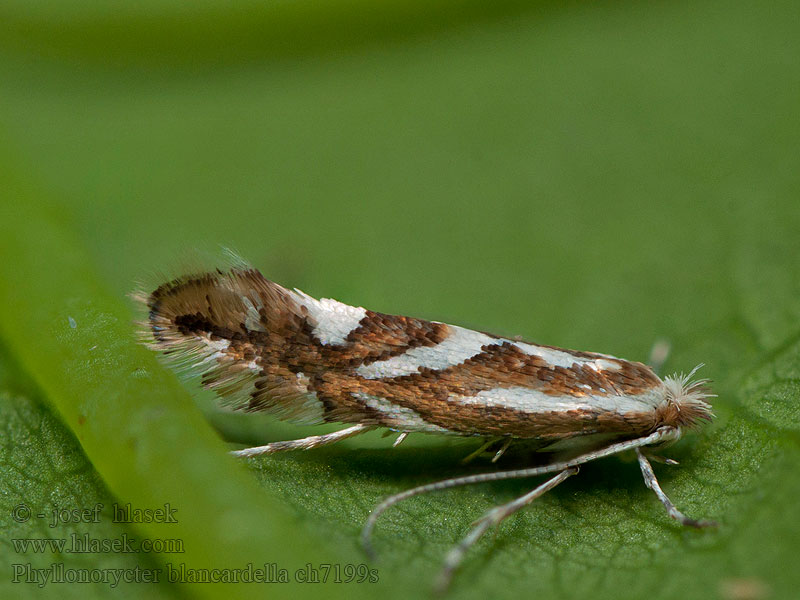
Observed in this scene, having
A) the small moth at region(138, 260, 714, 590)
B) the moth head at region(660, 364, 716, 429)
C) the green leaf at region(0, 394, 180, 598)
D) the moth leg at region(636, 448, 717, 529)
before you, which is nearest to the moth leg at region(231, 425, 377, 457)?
Result: the small moth at region(138, 260, 714, 590)

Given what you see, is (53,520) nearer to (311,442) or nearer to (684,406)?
(311,442)

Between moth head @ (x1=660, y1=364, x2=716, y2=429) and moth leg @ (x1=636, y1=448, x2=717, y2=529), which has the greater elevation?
moth head @ (x1=660, y1=364, x2=716, y2=429)

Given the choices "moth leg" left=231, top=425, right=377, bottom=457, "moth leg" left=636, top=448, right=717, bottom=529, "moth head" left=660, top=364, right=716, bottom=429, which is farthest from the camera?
"moth head" left=660, top=364, right=716, bottom=429

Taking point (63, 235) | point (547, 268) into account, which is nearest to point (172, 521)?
point (63, 235)

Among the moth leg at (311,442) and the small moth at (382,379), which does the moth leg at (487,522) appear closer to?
the small moth at (382,379)

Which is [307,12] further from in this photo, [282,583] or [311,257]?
[282,583]

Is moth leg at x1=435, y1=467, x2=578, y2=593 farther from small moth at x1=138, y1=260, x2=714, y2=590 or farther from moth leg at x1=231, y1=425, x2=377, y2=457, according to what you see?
moth leg at x1=231, y1=425, x2=377, y2=457

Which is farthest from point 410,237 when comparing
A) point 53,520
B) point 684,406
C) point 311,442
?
point 53,520

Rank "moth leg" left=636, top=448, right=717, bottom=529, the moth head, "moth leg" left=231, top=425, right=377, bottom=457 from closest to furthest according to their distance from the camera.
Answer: "moth leg" left=636, top=448, right=717, bottom=529 → "moth leg" left=231, top=425, right=377, bottom=457 → the moth head
